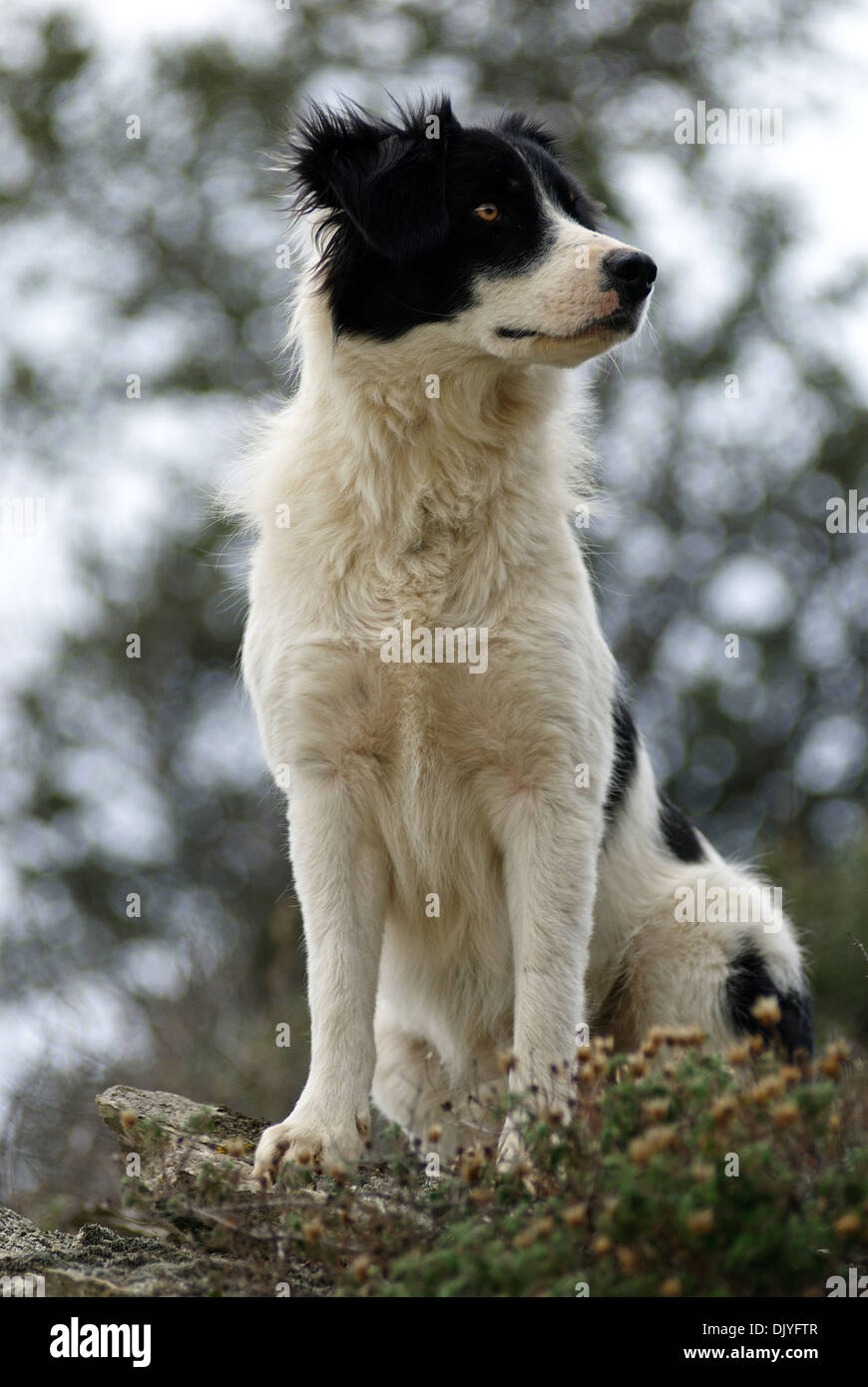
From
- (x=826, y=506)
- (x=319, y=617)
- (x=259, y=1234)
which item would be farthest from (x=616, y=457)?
(x=259, y=1234)

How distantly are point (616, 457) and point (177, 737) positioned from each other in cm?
594

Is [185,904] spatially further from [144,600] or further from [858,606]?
[858,606]

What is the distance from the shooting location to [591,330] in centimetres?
416

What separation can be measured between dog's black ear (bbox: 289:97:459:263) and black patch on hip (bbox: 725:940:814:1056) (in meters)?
2.51

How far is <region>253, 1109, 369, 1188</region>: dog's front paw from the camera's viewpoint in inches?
153

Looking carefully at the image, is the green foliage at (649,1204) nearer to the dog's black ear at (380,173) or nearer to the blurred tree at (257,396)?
the dog's black ear at (380,173)

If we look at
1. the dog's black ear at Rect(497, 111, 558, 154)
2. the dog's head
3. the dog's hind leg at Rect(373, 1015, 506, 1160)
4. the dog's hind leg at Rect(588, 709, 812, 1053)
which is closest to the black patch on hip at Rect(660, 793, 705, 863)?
the dog's hind leg at Rect(588, 709, 812, 1053)

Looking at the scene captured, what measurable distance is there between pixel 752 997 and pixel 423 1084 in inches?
45.1

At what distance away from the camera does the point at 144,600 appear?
52.4ft

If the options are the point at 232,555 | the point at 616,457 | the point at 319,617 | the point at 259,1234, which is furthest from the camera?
the point at 616,457

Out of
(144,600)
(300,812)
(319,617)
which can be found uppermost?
(144,600)

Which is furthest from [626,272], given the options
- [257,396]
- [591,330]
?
[257,396]

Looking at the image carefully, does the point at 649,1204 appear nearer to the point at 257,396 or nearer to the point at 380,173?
the point at 380,173

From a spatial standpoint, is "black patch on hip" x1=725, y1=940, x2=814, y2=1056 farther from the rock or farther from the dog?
the rock
